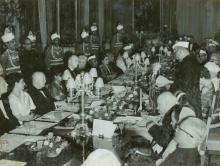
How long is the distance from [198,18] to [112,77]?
664 cm

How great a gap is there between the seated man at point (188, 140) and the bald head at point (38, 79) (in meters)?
1.84

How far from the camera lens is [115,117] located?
3457 mm

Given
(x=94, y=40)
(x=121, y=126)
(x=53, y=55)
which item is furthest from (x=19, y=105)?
(x=94, y=40)

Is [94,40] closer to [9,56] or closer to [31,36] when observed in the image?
[31,36]

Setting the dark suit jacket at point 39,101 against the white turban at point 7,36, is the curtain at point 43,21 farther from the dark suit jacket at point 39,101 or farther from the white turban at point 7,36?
the dark suit jacket at point 39,101

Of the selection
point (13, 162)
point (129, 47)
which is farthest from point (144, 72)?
point (13, 162)

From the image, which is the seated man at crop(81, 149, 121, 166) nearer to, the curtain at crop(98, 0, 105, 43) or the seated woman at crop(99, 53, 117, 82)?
the seated woman at crop(99, 53, 117, 82)

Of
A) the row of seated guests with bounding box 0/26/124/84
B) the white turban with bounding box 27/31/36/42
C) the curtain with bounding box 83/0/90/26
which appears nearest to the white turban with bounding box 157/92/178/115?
the row of seated guests with bounding box 0/26/124/84

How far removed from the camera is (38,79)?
3953 millimetres

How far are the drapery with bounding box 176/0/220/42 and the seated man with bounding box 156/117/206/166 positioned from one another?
955cm

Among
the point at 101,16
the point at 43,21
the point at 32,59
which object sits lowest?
the point at 32,59

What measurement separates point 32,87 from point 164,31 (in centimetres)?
822

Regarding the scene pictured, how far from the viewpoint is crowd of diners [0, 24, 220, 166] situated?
235cm

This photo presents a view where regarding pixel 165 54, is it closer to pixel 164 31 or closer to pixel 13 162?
pixel 164 31
